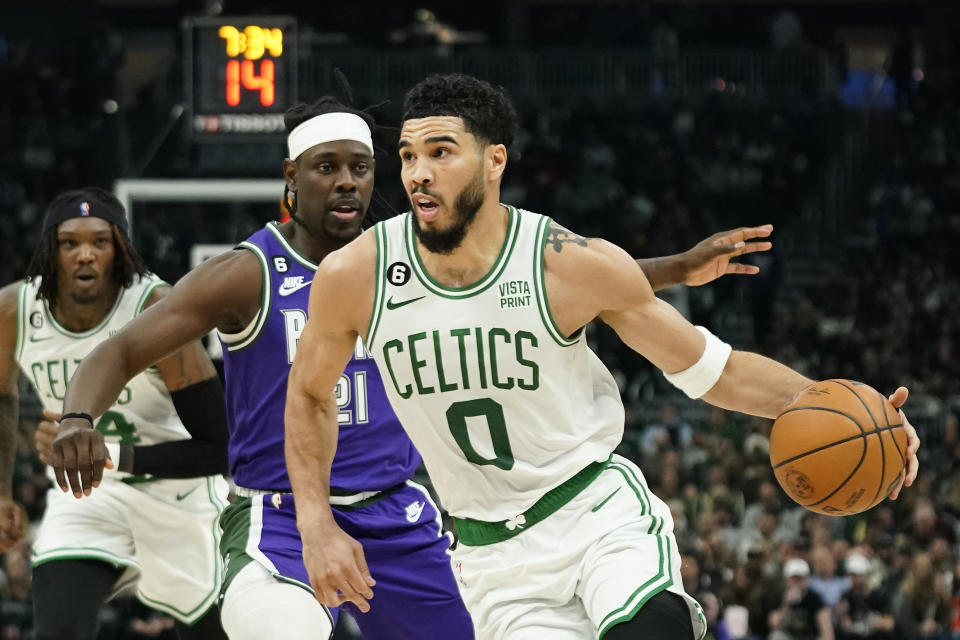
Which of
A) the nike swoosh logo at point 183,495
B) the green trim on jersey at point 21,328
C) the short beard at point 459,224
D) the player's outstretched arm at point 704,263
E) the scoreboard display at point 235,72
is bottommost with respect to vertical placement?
the nike swoosh logo at point 183,495

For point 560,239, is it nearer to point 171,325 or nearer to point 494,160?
point 494,160

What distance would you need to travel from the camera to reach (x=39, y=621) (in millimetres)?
5926

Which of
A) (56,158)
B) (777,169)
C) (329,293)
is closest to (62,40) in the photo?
(56,158)

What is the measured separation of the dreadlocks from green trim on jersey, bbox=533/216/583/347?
8.36 feet

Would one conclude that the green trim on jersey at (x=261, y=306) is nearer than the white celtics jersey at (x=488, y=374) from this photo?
No

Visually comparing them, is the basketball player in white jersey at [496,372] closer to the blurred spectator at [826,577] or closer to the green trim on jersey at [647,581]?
the green trim on jersey at [647,581]

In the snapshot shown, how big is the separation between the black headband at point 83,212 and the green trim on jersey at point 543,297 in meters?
2.60

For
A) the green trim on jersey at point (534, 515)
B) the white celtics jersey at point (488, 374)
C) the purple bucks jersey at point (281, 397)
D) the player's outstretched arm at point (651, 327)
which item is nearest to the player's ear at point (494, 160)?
the white celtics jersey at point (488, 374)

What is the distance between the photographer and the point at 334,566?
429cm

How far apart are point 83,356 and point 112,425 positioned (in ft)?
1.00

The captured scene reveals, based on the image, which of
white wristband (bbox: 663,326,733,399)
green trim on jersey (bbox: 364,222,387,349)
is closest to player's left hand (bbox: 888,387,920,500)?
white wristband (bbox: 663,326,733,399)

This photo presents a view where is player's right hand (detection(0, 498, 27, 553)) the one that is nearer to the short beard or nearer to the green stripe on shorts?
the green stripe on shorts

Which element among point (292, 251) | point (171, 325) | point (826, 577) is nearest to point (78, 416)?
point (171, 325)

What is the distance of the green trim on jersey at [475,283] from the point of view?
443 cm
